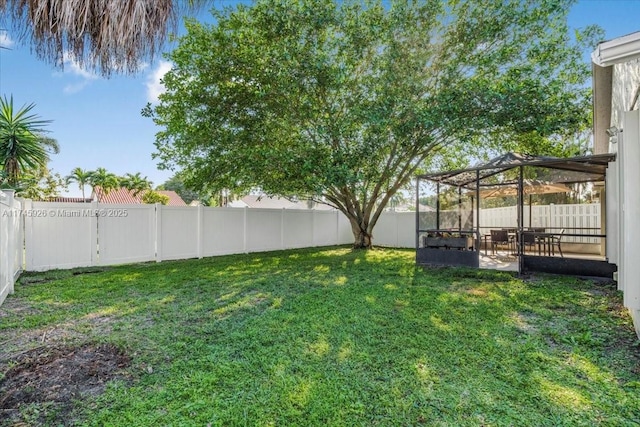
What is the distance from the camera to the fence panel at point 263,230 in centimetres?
1166

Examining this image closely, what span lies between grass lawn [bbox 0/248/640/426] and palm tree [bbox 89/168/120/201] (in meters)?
30.2

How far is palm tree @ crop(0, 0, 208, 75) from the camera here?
2357 mm

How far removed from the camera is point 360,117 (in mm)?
8945

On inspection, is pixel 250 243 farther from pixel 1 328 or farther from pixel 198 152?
pixel 1 328

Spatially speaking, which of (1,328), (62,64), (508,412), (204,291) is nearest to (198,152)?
(204,291)

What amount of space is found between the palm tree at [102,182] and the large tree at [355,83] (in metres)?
27.0

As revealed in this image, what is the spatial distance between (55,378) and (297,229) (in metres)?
10.8

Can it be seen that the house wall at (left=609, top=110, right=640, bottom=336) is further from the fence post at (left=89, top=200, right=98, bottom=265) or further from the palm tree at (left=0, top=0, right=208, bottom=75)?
the fence post at (left=89, top=200, right=98, bottom=265)

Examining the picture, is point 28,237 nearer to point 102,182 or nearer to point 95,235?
point 95,235

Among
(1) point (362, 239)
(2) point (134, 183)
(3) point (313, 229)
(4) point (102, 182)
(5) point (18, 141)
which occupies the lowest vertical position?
(1) point (362, 239)

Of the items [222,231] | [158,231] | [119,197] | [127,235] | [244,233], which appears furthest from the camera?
[119,197]

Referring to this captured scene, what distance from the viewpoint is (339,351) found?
3.30m

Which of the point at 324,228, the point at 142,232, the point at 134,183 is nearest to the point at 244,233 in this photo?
the point at 142,232

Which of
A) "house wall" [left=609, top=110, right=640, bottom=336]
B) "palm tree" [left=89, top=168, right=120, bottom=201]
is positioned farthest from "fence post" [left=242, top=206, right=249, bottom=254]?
"palm tree" [left=89, top=168, right=120, bottom=201]
